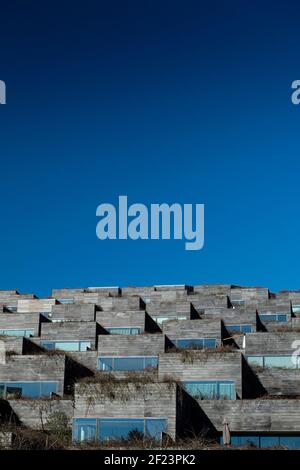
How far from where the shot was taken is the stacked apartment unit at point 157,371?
106 ft

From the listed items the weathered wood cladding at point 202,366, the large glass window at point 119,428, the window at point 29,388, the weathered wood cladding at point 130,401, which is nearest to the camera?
the large glass window at point 119,428

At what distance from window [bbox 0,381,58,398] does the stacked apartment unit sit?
47 mm

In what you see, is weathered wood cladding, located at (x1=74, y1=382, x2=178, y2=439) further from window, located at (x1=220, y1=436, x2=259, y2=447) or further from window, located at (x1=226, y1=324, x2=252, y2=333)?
window, located at (x1=226, y1=324, x2=252, y2=333)

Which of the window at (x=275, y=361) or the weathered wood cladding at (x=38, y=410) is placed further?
the window at (x=275, y=361)

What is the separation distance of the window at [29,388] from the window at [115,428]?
592 cm

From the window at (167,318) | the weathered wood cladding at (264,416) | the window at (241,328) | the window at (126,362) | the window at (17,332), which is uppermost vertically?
the window at (167,318)

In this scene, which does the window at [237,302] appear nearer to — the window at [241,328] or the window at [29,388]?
the window at [241,328]

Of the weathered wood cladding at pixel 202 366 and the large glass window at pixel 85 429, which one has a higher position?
the weathered wood cladding at pixel 202 366

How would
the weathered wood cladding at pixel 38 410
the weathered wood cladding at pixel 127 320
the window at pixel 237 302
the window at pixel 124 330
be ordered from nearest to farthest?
the weathered wood cladding at pixel 38 410
the window at pixel 124 330
the weathered wood cladding at pixel 127 320
the window at pixel 237 302

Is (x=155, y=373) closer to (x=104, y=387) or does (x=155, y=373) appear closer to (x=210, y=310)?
(x=104, y=387)

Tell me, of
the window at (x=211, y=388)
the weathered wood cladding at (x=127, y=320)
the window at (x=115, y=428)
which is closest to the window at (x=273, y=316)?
the weathered wood cladding at (x=127, y=320)

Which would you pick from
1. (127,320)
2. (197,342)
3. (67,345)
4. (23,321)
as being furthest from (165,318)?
(23,321)

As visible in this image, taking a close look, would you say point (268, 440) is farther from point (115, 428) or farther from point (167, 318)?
point (167, 318)

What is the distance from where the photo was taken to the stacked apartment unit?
3241 centimetres
